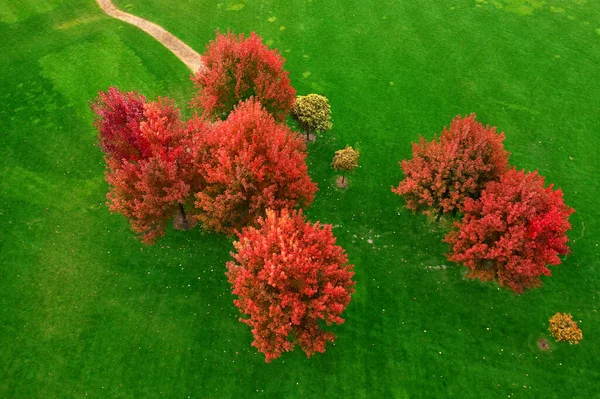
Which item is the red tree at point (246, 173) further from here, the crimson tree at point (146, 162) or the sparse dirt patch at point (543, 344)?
Answer: the sparse dirt patch at point (543, 344)

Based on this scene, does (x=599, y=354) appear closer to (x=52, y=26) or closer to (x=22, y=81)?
(x=22, y=81)

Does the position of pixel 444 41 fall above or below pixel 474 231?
above

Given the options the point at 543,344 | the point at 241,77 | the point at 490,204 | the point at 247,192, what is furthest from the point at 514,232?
the point at 241,77

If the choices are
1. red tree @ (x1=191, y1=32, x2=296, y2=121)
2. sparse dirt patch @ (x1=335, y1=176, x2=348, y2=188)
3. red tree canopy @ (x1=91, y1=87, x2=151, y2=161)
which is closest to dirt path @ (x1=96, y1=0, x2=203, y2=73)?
red tree @ (x1=191, y1=32, x2=296, y2=121)

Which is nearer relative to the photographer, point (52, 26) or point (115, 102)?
point (115, 102)

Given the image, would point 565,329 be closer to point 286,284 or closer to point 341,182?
point 341,182

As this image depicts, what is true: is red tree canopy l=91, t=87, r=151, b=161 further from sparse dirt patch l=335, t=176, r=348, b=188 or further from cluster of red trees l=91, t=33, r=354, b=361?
sparse dirt patch l=335, t=176, r=348, b=188

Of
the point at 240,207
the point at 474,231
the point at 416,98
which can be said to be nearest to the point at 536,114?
the point at 416,98
